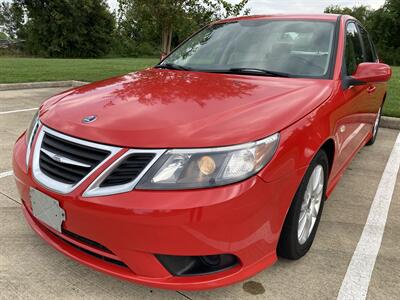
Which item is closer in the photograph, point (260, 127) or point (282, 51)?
point (260, 127)

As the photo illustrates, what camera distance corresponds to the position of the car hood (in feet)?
6.33

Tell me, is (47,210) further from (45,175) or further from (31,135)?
(31,135)

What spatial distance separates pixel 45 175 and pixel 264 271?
4.48 ft

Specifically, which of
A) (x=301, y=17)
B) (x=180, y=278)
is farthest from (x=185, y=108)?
(x=301, y=17)

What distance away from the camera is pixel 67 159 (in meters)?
2.00

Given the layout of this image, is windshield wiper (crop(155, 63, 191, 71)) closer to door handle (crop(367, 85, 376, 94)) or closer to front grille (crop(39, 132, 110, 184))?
front grille (crop(39, 132, 110, 184))

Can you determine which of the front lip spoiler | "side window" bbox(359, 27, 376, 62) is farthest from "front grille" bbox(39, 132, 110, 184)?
"side window" bbox(359, 27, 376, 62)

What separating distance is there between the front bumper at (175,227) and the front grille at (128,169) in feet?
0.25

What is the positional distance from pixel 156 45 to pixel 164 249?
157 feet

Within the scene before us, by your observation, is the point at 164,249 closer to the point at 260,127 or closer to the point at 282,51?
the point at 260,127

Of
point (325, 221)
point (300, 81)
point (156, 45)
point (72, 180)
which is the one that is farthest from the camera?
point (156, 45)

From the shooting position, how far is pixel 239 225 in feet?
6.01

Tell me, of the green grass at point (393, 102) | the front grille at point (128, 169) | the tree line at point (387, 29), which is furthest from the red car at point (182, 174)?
the tree line at point (387, 29)

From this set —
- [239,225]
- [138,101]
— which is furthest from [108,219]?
[138,101]
